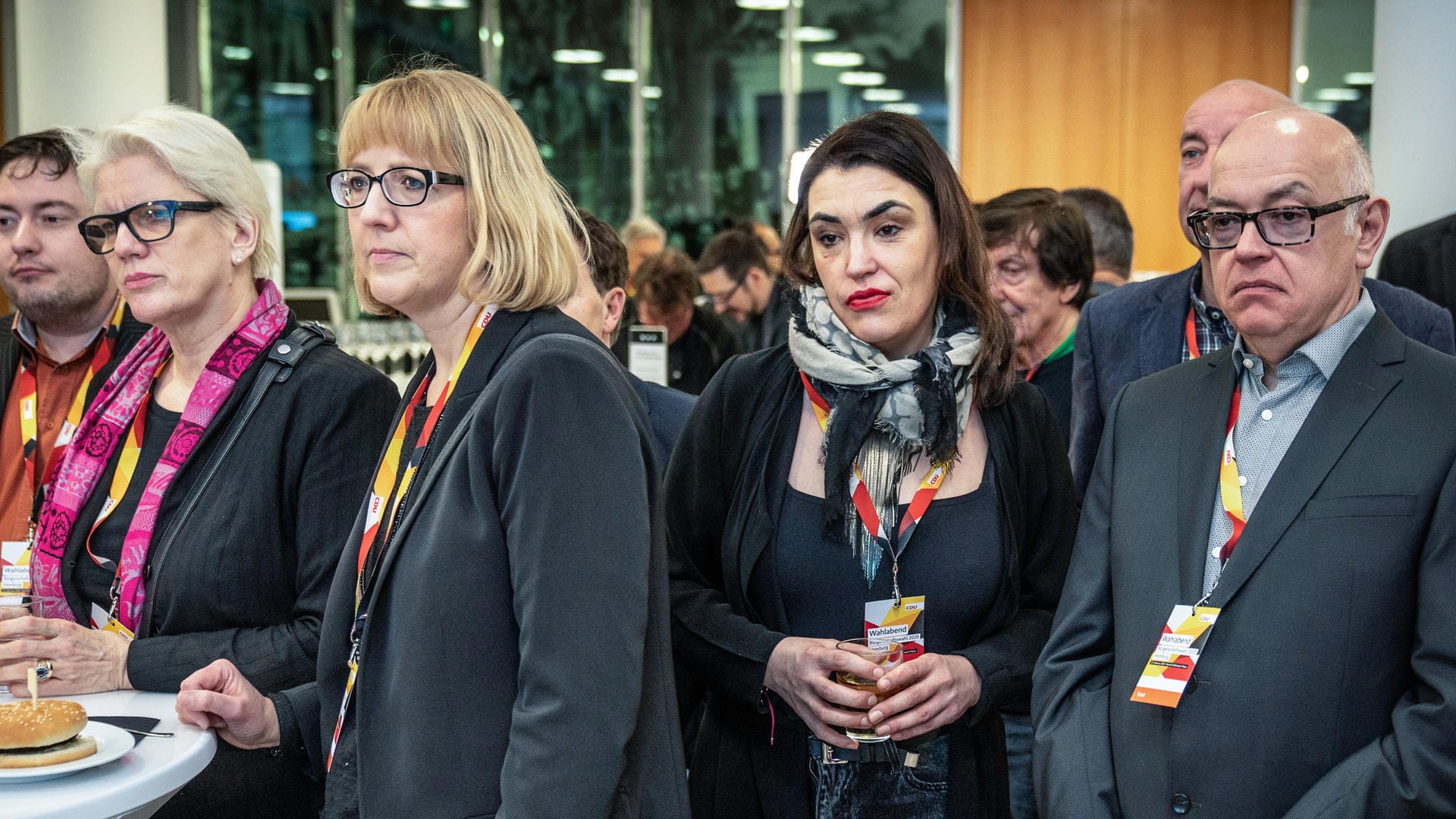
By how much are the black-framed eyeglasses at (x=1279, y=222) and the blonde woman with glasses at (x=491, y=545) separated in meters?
0.86

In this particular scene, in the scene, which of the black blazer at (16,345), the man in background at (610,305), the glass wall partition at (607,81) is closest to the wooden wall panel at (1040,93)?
the glass wall partition at (607,81)

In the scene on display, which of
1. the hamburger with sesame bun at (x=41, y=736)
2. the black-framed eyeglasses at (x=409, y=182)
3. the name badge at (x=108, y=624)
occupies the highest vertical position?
the black-framed eyeglasses at (x=409, y=182)

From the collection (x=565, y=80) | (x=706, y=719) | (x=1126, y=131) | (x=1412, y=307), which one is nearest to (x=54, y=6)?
(x=565, y=80)

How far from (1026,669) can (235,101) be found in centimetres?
997

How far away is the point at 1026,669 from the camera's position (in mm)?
2002

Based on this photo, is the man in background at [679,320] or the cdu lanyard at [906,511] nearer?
the cdu lanyard at [906,511]

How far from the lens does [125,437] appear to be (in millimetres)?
2400

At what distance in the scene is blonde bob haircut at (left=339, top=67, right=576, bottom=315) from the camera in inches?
67.8

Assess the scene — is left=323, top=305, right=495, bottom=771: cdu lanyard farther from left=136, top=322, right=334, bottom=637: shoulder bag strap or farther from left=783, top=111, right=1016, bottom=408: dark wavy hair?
left=783, top=111, right=1016, bottom=408: dark wavy hair

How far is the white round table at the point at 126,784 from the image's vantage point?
157 cm

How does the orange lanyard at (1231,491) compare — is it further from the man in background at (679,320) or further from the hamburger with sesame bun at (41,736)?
the man in background at (679,320)

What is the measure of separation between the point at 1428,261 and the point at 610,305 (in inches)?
101

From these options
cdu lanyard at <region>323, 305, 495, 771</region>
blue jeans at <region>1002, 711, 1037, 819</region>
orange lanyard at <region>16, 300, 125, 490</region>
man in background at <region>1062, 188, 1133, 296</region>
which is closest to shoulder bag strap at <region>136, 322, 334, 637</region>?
cdu lanyard at <region>323, 305, 495, 771</region>

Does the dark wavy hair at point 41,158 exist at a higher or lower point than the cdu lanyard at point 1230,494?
higher
